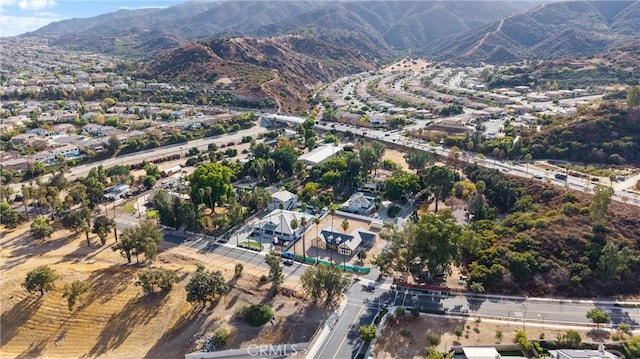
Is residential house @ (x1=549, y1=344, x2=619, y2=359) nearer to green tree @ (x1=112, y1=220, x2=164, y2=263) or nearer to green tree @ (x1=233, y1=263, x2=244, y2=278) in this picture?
green tree @ (x1=233, y1=263, x2=244, y2=278)

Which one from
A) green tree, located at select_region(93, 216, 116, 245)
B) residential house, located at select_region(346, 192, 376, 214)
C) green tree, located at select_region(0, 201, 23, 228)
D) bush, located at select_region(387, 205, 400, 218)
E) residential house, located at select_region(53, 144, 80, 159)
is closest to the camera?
green tree, located at select_region(93, 216, 116, 245)

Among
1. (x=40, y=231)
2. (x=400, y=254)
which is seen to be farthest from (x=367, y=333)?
(x=40, y=231)

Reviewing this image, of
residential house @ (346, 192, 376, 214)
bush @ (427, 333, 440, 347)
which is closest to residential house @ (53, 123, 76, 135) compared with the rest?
residential house @ (346, 192, 376, 214)

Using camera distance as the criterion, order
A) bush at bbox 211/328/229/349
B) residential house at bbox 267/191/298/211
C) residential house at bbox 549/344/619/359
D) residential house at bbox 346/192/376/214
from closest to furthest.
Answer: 1. residential house at bbox 549/344/619/359
2. bush at bbox 211/328/229/349
3. residential house at bbox 346/192/376/214
4. residential house at bbox 267/191/298/211

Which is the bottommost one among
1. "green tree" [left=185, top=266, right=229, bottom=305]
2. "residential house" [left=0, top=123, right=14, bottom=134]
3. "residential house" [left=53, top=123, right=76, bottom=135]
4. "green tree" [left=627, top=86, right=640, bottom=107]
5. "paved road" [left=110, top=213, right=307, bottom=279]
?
"paved road" [left=110, top=213, right=307, bottom=279]

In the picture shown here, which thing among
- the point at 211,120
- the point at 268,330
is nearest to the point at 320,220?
the point at 268,330

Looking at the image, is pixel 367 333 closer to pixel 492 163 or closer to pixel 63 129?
pixel 492 163

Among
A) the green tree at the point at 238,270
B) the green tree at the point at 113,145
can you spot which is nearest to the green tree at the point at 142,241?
the green tree at the point at 238,270
